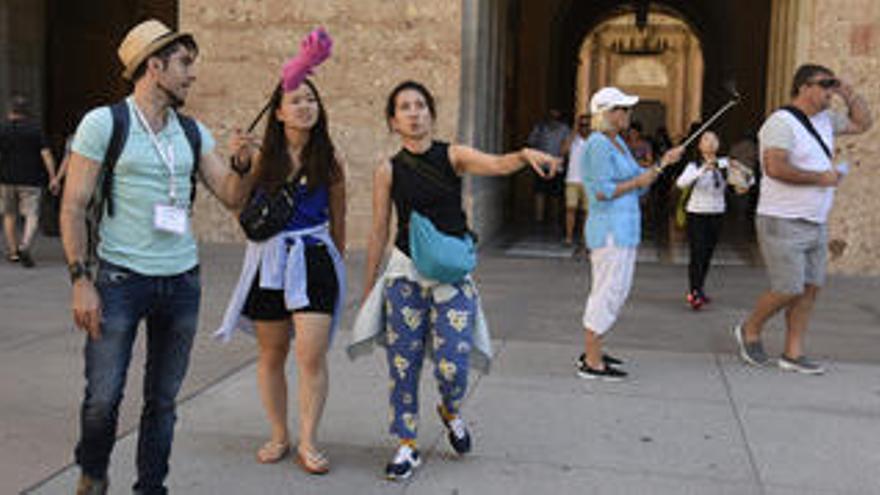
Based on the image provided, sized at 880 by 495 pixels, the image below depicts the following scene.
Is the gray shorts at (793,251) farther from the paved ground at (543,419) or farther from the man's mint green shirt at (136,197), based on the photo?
the man's mint green shirt at (136,197)

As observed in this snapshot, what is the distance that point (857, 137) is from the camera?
1047 centimetres

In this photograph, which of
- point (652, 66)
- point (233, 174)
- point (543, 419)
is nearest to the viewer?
point (233, 174)

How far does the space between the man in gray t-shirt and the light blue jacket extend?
899mm

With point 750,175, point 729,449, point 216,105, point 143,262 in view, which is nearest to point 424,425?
point 729,449

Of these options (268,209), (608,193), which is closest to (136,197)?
(268,209)

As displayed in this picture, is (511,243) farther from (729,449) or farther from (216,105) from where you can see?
(729,449)

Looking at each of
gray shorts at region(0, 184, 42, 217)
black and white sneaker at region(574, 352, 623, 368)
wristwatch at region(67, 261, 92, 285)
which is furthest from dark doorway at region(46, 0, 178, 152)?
wristwatch at region(67, 261, 92, 285)

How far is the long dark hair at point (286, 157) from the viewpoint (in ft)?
13.5

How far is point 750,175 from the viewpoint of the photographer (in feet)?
25.8

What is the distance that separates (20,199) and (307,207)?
7133 millimetres

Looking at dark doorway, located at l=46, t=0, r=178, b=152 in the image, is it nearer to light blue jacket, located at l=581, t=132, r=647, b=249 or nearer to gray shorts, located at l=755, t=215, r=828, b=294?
light blue jacket, located at l=581, t=132, r=647, b=249

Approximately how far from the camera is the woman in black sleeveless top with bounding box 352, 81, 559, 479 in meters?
4.28

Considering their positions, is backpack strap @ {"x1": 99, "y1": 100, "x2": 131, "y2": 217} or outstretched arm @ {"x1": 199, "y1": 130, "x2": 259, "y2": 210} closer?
backpack strap @ {"x1": 99, "y1": 100, "x2": 131, "y2": 217}

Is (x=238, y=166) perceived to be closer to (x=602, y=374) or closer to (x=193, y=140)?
(x=193, y=140)
